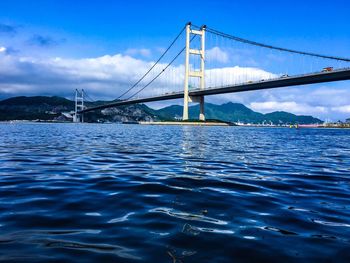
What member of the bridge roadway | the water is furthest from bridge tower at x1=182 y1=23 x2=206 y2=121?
the water

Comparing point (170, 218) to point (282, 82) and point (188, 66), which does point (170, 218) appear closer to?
point (282, 82)

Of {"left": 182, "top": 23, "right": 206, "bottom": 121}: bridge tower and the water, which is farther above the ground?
{"left": 182, "top": 23, "right": 206, "bottom": 121}: bridge tower

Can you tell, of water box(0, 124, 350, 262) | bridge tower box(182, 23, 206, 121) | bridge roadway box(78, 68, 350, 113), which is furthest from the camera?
bridge tower box(182, 23, 206, 121)

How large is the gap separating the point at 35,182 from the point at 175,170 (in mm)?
3918

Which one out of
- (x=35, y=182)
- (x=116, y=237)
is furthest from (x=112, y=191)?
(x=116, y=237)

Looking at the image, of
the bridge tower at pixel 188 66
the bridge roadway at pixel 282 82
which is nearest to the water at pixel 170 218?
the bridge roadway at pixel 282 82

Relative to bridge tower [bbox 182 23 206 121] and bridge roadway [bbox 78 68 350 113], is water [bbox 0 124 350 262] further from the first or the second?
bridge tower [bbox 182 23 206 121]

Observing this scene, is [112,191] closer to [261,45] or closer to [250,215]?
[250,215]

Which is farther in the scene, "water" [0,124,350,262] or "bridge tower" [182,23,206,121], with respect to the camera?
"bridge tower" [182,23,206,121]

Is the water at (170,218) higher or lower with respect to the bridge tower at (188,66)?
lower

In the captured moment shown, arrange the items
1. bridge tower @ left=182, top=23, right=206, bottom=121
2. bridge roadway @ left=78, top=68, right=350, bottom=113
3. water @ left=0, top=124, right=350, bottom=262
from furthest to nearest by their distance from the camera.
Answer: bridge tower @ left=182, top=23, right=206, bottom=121, bridge roadway @ left=78, top=68, right=350, bottom=113, water @ left=0, top=124, right=350, bottom=262

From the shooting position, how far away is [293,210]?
5.32 metres

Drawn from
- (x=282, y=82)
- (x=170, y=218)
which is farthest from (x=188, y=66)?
(x=170, y=218)

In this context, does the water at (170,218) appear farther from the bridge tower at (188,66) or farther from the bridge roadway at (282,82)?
the bridge tower at (188,66)
